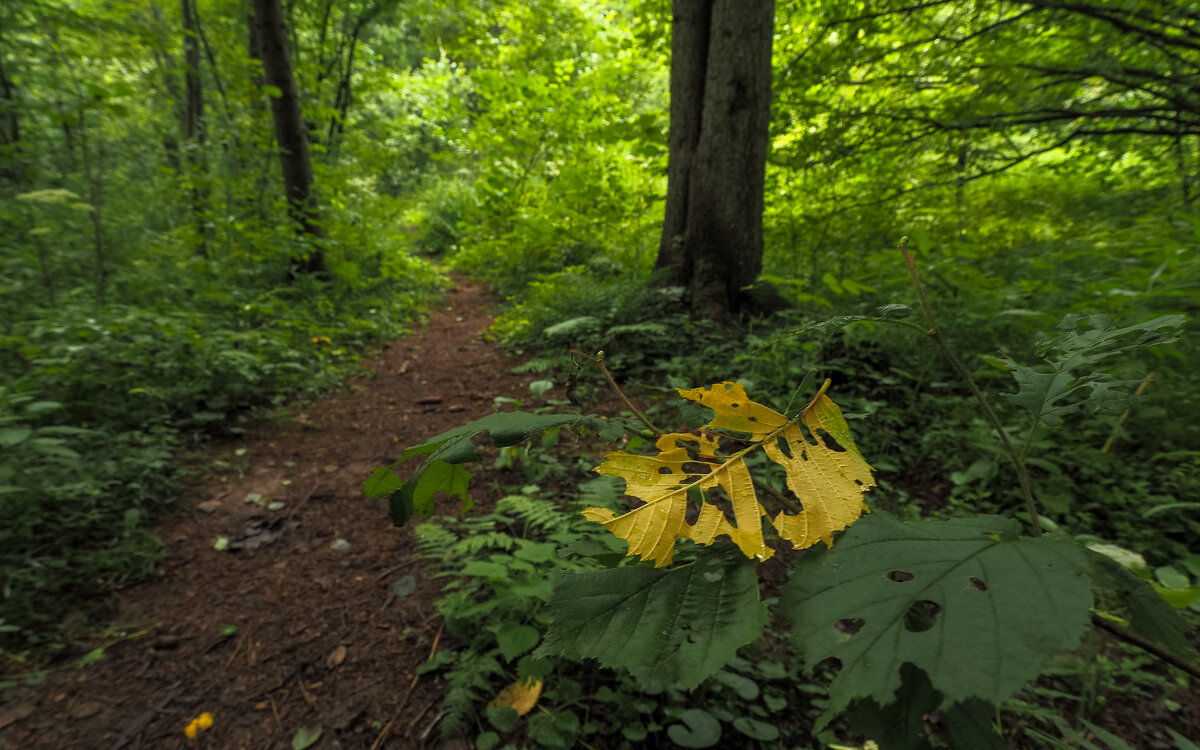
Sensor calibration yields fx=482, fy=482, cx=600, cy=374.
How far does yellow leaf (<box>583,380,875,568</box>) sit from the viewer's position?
0.56 metres

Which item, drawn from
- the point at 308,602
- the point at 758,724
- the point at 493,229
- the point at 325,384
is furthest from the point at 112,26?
the point at 758,724

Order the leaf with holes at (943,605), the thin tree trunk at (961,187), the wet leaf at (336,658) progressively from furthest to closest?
the thin tree trunk at (961,187) → the wet leaf at (336,658) → the leaf with holes at (943,605)

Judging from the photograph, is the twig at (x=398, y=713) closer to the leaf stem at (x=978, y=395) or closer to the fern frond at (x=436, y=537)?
the fern frond at (x=436, y=537)

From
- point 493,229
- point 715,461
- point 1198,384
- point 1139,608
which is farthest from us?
point 493,229

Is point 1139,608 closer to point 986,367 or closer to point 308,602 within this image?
point 308,602

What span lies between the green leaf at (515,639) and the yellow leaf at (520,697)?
0.11 meters

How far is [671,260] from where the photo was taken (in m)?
4.59

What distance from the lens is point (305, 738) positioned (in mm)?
1685

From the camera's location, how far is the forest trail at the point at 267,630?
1729mm

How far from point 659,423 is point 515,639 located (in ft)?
5.62

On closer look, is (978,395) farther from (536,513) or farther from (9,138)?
(9,138)

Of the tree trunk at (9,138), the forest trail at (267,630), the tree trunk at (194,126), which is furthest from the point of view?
the tree trunk at (194,126)

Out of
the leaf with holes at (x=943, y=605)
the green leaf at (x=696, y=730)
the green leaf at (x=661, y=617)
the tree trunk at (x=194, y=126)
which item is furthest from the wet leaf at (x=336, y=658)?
the tree trunk at (x=194, y=126)

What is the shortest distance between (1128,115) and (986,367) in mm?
1838
